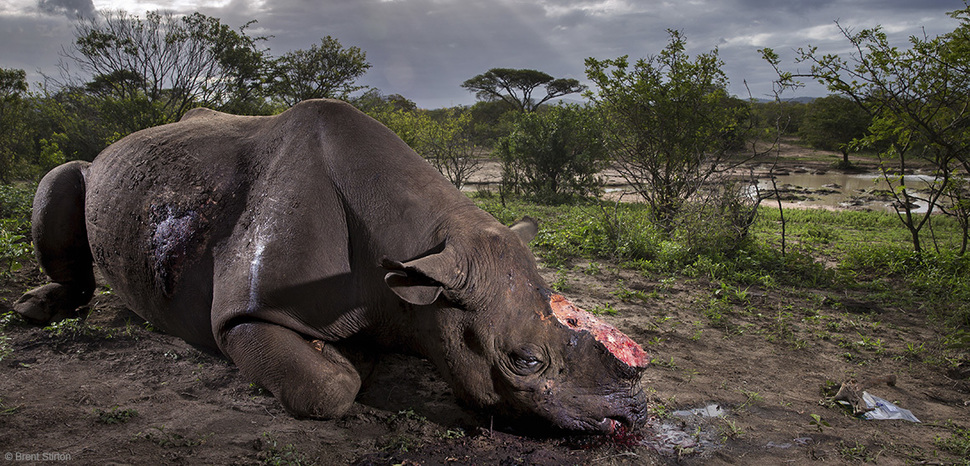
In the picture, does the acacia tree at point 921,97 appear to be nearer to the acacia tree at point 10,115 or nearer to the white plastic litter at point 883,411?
the white plastic litter at point 883,411

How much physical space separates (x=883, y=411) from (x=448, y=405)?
3.11 metres

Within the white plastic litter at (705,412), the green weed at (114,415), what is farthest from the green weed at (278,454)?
the white plastic litter at (705,412)

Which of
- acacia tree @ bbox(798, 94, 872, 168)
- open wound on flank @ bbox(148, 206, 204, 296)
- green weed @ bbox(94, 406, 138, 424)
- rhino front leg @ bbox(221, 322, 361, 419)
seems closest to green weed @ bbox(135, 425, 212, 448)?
green weed @ bbox(94, 406, 138, 424)

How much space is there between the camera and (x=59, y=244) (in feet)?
16.0

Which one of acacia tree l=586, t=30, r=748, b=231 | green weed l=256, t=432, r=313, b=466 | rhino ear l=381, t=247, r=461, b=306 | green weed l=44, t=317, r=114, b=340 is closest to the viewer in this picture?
rhino ear l=381, t=247, r=461, b=306

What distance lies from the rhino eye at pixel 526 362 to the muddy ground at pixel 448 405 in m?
0.48

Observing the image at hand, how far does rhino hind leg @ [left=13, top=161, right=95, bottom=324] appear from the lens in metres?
4.82

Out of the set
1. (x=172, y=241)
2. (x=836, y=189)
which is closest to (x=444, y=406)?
(x=172, y=241)

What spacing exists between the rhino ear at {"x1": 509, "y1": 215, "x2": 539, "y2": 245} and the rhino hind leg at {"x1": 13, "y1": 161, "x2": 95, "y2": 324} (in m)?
3.86

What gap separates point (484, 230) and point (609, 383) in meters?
1.11

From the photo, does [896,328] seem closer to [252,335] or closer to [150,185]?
[252,335]

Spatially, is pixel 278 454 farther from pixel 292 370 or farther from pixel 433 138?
pixel 433 138

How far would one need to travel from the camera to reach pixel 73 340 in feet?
15.0

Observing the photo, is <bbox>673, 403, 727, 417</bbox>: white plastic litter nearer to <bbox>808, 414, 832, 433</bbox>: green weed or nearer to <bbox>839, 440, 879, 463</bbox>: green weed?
<bbox>808, 414, 832, 433</bbox>: green weed
